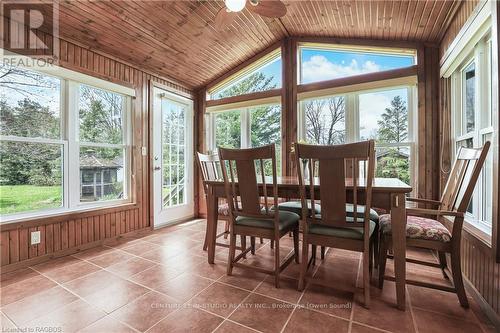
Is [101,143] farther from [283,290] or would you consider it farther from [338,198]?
[338,198]

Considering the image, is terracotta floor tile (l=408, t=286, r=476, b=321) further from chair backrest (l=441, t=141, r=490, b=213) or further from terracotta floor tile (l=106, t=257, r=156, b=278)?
terracotta floor tile (l=106, t=257, r=156, b=278)

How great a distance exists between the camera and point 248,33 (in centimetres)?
327

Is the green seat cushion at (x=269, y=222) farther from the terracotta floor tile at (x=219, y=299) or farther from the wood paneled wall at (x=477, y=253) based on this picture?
the wood paneled wall at (x=477, y=253)

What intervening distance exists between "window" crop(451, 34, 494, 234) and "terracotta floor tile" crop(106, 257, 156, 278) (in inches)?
110

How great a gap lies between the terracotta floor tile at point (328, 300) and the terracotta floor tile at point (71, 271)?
6.13ft

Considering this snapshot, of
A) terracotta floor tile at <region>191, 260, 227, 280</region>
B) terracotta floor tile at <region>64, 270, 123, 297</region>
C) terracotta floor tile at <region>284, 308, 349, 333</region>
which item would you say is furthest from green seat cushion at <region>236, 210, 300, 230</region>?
terracotta floor tile at <region>64, 270, 123, 297</region>

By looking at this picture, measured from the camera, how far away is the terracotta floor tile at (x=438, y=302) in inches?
60.7

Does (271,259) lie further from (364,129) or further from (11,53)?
(11,53)

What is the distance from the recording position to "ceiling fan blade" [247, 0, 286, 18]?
1.94 m

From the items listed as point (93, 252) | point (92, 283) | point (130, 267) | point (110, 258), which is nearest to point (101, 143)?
point (93, 252)

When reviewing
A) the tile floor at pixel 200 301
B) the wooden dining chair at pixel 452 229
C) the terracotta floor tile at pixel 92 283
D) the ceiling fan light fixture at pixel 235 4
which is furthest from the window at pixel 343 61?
the terracotta floor tile at pixel 92 283

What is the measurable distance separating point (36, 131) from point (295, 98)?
3.11 metres

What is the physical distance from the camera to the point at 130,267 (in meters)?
2.23

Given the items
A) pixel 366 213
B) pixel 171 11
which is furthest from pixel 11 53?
pixel 366 213
